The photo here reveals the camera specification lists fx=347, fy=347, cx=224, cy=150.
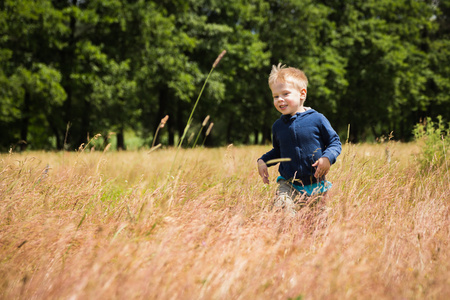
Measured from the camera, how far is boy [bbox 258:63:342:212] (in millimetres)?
2951

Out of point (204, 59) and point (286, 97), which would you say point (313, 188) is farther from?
point (204, 59)

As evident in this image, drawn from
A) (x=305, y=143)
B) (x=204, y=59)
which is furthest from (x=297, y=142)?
(x=204, y=59)

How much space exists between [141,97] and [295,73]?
1716 cm

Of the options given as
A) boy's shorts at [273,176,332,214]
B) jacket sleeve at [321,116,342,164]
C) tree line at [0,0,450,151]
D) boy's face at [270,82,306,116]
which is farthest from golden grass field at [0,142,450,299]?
tree line at [0,0,450,151]

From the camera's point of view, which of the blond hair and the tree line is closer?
the blond hair

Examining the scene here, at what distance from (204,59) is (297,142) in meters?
16.0

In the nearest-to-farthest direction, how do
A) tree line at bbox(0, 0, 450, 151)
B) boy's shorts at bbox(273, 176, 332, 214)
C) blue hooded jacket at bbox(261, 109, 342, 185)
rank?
boy's shorts at bbox(273, 176, 332, 214)
blue hooded jacket at bbox(261, 109, 342, 185)
tree line at bbox(0, 0, 450, 151)

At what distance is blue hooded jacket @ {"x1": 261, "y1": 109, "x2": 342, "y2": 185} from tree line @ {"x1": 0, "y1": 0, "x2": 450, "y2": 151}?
7.33m

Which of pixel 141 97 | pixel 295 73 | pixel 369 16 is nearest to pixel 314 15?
pixel 369 16

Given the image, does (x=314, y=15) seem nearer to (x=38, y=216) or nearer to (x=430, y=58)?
(x=430, y=58)

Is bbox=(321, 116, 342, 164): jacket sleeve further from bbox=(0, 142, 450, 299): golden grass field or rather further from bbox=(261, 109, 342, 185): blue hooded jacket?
bbox=(0, 142, 450, 299): golden grass field

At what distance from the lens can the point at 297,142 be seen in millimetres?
2994

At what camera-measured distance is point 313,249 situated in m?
2.32

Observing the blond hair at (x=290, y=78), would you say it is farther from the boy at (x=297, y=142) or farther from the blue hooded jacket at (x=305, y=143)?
the blue hooded jacket at (x=305, y=143)
